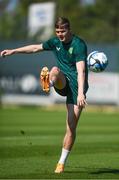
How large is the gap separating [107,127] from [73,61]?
13.3m

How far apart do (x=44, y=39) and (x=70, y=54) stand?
37.1 metres

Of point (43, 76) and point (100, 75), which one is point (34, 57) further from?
point (43, 76)

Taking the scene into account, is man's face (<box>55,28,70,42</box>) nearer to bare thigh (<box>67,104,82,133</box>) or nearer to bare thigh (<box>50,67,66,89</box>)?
bare thigh (<box>50,67,66,89</box>)

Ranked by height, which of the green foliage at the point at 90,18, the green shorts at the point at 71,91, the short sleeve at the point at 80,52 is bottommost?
the green foliage at the point at 90,18

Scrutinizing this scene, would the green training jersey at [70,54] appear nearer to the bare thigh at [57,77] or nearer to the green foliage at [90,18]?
the bare thigh at [57,77]

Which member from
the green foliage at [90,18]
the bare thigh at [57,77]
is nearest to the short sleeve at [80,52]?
the bare thigh at [57,77]

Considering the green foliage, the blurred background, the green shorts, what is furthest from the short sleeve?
the green foliage

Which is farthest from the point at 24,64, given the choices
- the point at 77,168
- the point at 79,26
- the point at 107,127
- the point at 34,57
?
the point at 79,26

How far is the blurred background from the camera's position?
124ft

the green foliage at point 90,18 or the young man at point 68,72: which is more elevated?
the young man at point 68,72

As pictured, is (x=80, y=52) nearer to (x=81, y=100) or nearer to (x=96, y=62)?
(x=96, y=62)

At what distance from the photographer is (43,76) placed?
12.1 metres

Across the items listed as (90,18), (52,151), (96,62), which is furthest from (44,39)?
(96,62)

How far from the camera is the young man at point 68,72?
1186 centimetres
